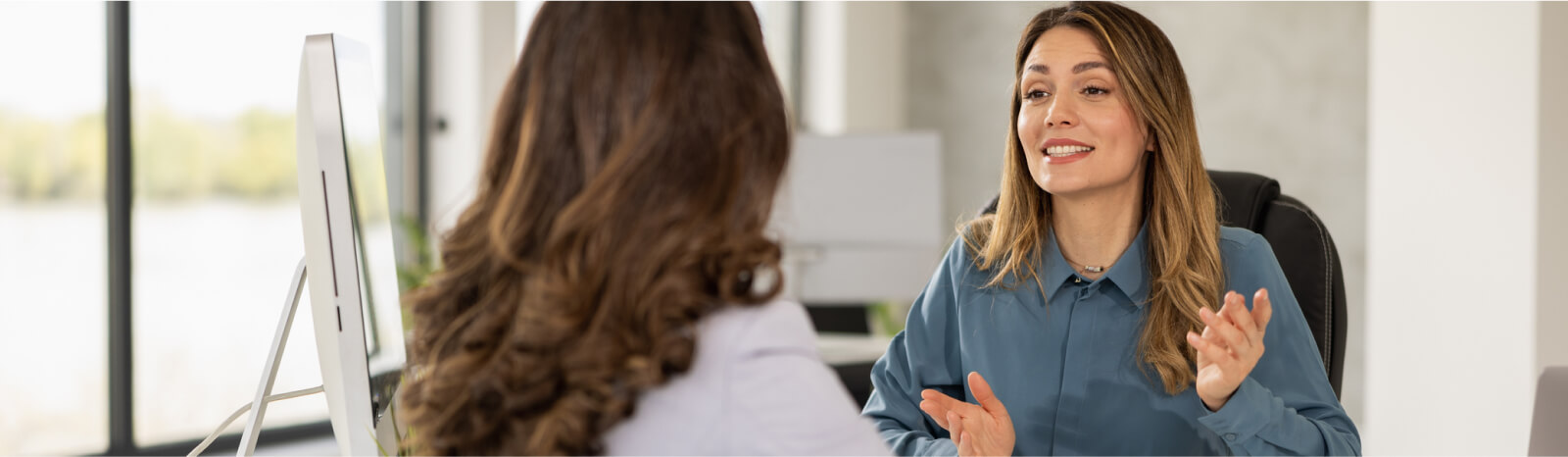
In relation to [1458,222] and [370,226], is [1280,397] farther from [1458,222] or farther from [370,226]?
[1458,222]

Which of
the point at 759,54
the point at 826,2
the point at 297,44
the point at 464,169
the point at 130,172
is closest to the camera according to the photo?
the point at 759,54

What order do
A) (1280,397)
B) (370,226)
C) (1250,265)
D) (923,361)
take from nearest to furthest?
(370,226) → (1280,397) → (1250,265) → (923,361)

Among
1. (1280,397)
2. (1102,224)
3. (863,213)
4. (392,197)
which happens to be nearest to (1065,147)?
(1102,224)

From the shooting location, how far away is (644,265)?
2.51ft

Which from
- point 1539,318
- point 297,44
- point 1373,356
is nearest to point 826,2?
point 297,44

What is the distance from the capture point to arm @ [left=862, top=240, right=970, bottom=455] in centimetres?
154

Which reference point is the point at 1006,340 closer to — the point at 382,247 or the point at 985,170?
the point at 382,247

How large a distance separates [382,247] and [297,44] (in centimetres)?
320

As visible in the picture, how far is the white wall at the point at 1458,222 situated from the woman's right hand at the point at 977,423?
2571mm

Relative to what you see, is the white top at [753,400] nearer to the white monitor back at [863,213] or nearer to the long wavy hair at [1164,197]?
the long wavy hair at [1164,197]

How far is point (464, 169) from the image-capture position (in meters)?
4.36

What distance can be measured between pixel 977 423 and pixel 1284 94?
3989mm

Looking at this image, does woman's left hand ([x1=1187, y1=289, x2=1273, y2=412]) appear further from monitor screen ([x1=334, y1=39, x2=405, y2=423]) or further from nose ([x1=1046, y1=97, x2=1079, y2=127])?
monitor screen ([x1=334, y1=39, x2=405, y2=423])

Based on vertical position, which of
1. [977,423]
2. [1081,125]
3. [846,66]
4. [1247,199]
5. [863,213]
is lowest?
[977,423]
